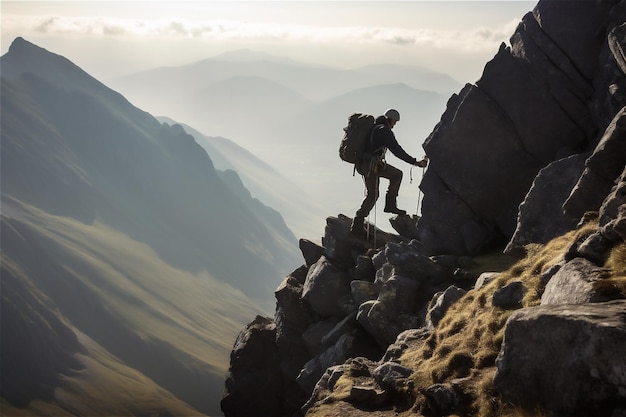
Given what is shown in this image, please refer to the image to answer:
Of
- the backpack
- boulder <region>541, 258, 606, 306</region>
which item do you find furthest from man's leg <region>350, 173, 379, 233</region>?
boulder <region>541, 258, 606, 306</region>

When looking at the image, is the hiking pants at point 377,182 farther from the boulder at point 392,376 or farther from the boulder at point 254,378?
the boulder at point 254,378

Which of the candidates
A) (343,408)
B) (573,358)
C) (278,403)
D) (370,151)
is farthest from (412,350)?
(278,403)

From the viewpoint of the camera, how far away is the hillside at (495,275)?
41.2 ft

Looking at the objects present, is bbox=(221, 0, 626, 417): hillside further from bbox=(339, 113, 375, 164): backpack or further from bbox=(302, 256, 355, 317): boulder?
bbox=(339, 113, 375, 164): backpack

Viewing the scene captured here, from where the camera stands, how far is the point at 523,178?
30312 mm

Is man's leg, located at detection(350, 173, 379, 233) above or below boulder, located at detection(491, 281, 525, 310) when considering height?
above

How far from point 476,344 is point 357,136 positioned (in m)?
15.6

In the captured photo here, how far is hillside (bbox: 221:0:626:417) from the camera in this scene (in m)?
12.6

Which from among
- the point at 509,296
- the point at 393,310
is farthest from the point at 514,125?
the point at 509,296

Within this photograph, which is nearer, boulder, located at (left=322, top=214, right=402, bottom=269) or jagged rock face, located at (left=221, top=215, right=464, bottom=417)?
jagged rock face, located at (left=221, top=215, right=464, bottom=417)

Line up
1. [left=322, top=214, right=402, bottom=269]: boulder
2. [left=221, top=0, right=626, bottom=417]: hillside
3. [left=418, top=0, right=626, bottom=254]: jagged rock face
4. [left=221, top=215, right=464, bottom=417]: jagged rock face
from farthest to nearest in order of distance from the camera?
1. [left=322, top=214, right=402, bottom=269]: boulder
2. [left=418, top=0, right=626, bottom=254]: jagged rock face
3. [left=221, top=215, right=464, bottom=417]: jagged rock face
4. [left=221, top=0, right=626, bottom=417]: hillside

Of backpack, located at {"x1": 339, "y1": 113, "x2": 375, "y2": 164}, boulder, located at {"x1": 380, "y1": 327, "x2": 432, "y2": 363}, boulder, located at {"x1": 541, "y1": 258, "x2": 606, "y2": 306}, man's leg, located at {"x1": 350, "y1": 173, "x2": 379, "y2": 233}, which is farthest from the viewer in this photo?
man's leg, located at {"x1": 350, "y1": 173, "x2": 379, "y2": 233}

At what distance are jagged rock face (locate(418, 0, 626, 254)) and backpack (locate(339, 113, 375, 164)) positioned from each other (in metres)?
4.90

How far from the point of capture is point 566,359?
38.5 ft
